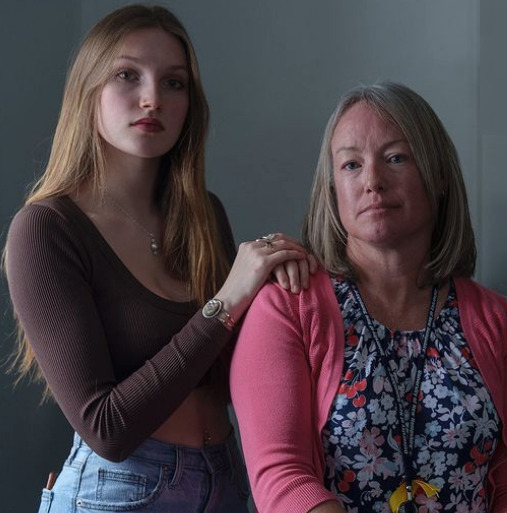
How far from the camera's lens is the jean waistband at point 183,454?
1673 mm

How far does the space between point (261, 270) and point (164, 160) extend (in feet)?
1.43

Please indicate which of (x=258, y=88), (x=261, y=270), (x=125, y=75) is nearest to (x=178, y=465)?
(x=261, y=270)

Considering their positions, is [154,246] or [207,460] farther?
[154,246]

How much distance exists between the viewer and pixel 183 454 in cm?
170

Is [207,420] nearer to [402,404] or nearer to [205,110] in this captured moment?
[402,404]

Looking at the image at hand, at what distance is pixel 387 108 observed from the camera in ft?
5.24

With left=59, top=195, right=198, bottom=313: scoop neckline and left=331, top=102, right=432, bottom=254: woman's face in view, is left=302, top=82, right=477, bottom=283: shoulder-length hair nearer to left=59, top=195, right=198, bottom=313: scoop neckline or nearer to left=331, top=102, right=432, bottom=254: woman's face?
left=331, top=102, right=432, bottom=254: woman's face

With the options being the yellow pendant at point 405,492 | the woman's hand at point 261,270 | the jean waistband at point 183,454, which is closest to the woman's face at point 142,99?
the woman's hand at point 261,270

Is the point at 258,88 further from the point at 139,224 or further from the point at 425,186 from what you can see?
the point at 425,186

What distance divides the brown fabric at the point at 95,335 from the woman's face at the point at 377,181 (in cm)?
31

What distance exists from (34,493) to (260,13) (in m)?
1.35

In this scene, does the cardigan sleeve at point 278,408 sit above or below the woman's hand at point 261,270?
below

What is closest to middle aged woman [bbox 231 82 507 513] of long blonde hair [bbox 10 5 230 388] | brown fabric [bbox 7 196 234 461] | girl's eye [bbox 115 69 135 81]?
brown fabric [bbox 7 196 234 461]

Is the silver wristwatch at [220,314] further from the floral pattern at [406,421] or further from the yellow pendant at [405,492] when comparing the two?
the yellow pendant at [405,492]
